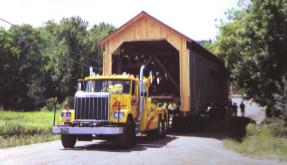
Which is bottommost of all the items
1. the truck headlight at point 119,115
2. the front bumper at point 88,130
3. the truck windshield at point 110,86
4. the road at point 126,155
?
the road at point 126,155

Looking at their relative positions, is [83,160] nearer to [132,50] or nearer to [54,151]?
[54,151]

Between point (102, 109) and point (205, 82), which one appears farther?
point (205, 82)

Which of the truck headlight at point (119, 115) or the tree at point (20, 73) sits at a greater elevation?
the tree at point (20, 73)

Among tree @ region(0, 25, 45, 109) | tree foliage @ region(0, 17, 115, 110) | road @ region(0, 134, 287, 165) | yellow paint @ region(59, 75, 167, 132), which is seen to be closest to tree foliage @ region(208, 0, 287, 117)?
yellow paint @ region(59, 75, 167, 132)

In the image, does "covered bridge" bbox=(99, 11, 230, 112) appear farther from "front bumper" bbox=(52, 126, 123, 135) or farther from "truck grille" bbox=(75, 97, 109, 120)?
"front bumper" bbox=(52, 126, 123, 135)

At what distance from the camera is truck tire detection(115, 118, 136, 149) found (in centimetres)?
1691

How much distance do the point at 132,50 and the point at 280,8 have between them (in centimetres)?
925

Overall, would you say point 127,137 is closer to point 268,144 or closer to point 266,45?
point 268,144

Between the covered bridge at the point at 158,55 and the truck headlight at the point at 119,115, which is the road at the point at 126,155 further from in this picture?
the covered bridge at the point at 158,55

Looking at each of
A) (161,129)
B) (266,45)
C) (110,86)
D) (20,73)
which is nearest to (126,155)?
(110,86)

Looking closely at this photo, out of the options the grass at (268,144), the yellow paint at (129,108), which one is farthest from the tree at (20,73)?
the grass at (268,144)

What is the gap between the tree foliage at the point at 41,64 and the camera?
69.8 metres

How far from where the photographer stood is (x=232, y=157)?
592 inches

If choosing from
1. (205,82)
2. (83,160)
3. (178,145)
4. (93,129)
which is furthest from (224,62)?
(83,160)
